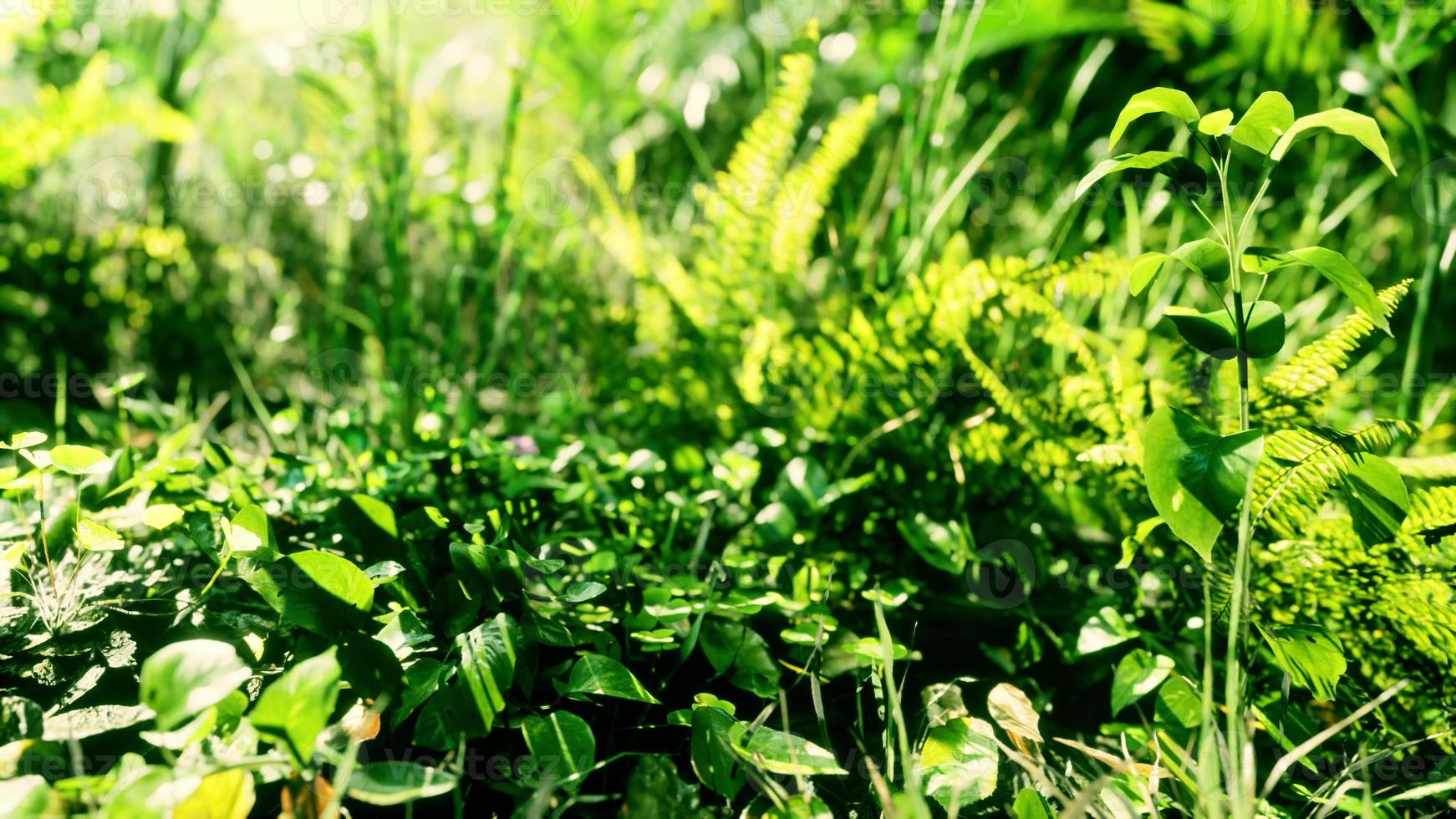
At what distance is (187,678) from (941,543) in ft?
2.78

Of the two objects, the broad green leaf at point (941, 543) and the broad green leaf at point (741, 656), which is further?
the broad green leaf at point (941, 543)

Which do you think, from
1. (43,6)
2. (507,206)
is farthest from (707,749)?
(43,6)

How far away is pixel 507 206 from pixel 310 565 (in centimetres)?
123

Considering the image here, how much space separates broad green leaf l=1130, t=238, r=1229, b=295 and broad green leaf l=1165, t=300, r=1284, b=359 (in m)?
0.04

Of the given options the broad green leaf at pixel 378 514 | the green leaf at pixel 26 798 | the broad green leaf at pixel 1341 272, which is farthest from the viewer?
the broad green leaf at pixel 378 514

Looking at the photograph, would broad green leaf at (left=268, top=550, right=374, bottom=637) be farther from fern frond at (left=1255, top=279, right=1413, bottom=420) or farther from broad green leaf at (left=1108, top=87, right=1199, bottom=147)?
fern frond at (left=1255, top=279, right=1413, bottom=420)

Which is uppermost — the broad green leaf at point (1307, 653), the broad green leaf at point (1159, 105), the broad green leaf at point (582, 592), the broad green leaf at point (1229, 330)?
the broad green leaf at point (1159, 105)

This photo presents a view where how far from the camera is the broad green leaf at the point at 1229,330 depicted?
2.54ft

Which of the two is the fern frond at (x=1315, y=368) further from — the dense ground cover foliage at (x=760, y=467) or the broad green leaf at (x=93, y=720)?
the broad green leaf at (x=93, y=720)

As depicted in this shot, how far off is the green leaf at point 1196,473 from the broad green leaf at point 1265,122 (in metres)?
0.27

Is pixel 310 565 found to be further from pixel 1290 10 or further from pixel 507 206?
pixel 1290 10

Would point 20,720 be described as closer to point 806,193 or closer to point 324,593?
point 324,593
